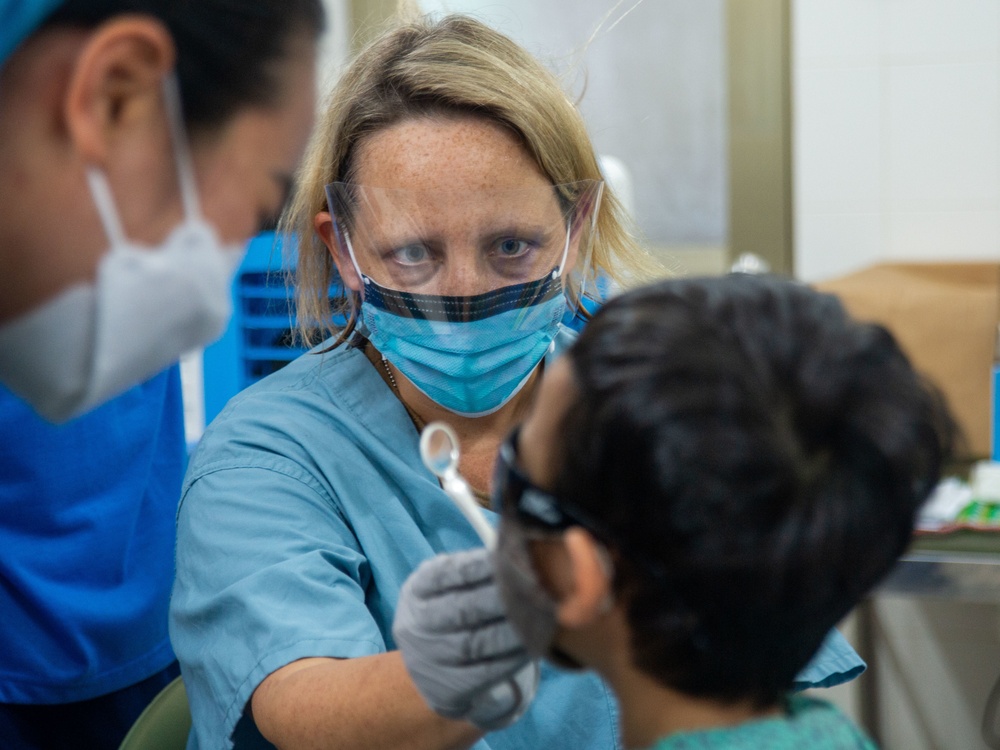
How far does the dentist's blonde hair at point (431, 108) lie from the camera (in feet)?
3.74

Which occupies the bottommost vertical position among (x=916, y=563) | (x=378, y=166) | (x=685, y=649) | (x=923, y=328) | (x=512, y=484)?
(x=916, y=563)

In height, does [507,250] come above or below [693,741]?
above

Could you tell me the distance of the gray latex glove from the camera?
2.37 ft

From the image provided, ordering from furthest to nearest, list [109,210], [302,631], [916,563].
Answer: [916,563], [302,631], [109,210]

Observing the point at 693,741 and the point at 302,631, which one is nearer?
the point at 693,741

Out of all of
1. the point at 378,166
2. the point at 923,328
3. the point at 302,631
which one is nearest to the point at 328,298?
the point at 378,166

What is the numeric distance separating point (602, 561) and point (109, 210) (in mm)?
354

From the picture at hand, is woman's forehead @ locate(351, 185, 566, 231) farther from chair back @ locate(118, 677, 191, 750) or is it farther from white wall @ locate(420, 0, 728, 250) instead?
white wall @ locate(420, 0, 728, 250)

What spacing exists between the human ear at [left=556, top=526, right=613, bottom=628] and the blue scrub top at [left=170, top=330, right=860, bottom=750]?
0.34m

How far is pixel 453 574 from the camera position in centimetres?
74

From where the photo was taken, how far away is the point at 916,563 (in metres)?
1.73

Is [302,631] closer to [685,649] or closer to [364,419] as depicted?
[364,419]

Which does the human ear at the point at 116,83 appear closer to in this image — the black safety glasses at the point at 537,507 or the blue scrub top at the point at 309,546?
the black safety glasses at the point at 537,507

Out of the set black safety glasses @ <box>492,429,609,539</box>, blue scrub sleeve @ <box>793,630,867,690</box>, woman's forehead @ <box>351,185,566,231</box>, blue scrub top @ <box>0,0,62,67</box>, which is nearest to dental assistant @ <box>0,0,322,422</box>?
blue scrub top @ <box>0,0,62,67</box>
